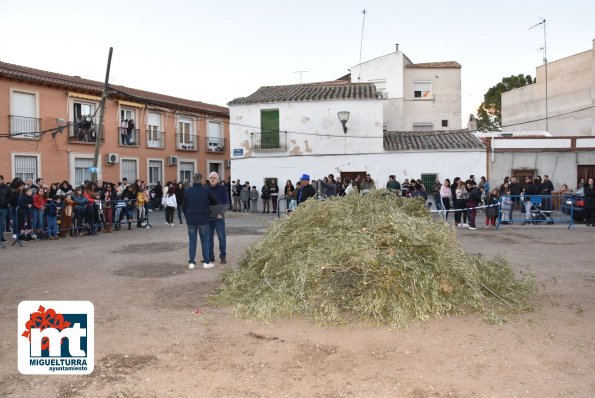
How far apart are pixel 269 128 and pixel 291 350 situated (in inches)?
853

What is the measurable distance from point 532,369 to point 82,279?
21.7 ft

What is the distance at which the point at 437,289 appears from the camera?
5.98 m

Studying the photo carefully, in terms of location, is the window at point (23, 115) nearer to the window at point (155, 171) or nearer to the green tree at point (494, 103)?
the window at point (155, 171)

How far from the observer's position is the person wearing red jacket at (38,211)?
516 inches

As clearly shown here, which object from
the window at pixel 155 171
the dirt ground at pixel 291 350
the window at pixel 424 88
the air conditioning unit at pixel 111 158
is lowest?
the dirt ground at pixel 291 350

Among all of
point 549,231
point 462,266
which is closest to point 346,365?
point 462,266

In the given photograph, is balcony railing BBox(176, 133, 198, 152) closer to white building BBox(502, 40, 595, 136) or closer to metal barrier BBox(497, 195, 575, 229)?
metal barrier BBox(497, 195, 575, 229)

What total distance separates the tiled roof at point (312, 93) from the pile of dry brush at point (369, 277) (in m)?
18.8

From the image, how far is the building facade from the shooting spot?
22792 millimetres

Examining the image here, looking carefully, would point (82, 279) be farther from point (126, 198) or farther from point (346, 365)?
point (126, 198)

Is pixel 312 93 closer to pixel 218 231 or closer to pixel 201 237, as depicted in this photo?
pixel 218 231

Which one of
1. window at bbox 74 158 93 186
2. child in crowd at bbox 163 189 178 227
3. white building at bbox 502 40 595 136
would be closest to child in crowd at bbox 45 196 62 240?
child in crowd at bbox 163 189 178 227

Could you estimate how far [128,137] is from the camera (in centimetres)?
2872

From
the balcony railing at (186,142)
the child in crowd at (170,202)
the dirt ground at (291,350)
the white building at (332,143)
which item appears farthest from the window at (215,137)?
the dirt ground at (291,350)
